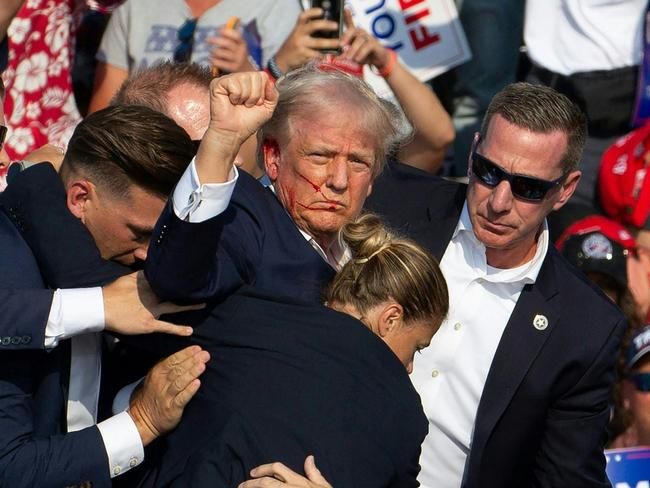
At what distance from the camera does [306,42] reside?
506cm

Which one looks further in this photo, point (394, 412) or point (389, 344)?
point (389, 344)

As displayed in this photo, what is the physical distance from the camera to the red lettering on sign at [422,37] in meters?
5.79

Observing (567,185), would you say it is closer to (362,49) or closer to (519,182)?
(519,182)

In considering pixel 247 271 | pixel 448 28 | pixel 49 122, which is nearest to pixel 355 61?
pixel 448 28

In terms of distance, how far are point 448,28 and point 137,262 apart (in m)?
2.58

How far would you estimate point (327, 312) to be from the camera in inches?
126

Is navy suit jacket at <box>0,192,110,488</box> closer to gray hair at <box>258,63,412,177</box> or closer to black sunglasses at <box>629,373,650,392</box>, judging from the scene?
gray hair at <box>258,63,412,177</box>

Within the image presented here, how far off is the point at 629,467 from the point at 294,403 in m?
2.00

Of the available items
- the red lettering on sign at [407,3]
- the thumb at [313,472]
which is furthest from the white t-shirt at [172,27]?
the thumb at [313,472]

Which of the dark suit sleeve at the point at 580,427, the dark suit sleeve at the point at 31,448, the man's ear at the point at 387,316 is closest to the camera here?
the dark suit sleeve at the point at 31,448

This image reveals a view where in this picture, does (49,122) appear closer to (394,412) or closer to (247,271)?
(247,271)

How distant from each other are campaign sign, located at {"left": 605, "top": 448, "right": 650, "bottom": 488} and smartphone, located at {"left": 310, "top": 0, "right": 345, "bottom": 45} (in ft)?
6.09

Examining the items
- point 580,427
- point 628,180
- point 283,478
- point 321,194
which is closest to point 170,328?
point 283,478

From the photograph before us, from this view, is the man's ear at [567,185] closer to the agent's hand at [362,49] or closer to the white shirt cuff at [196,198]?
the agent's hand at [362,49]
